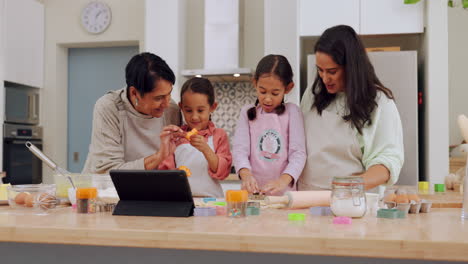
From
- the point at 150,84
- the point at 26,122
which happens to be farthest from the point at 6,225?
the point at 26,122

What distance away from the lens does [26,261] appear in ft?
3.76

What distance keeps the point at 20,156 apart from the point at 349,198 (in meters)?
4.24

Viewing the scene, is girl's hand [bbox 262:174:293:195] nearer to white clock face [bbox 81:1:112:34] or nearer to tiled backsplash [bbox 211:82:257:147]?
tiled backsplash [bbox 211:82:257:147]

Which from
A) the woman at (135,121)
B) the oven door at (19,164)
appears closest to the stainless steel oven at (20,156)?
the oven door at (19,164)

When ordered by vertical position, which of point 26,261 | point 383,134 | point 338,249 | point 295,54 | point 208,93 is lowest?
point 26,261

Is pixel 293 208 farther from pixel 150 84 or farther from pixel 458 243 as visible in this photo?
pixel 150 84

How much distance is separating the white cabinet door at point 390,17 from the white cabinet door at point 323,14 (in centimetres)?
9

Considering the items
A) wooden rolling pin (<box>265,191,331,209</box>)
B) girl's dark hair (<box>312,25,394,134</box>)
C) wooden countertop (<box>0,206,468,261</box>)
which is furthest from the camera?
girl's dark hair (<box>312,25,394,134</box>)

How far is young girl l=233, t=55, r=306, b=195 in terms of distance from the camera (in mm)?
1902

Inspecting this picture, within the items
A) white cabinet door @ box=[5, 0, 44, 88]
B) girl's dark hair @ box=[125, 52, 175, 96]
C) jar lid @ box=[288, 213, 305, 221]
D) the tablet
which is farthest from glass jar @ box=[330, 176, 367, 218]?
white cabinet door @ box=[5, 0, 44, 88]

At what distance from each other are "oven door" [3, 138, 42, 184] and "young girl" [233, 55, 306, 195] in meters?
3.26

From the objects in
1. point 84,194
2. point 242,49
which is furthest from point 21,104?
point 84,194

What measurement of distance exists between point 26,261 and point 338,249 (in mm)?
726

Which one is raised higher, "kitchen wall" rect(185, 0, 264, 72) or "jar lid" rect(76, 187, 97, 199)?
"kitchen wall" rect(185, 0, 264, 72)
